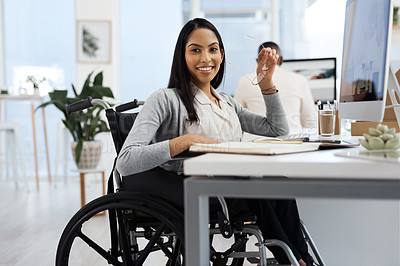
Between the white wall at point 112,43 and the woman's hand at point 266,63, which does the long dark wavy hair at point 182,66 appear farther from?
the white wall at point 112,43

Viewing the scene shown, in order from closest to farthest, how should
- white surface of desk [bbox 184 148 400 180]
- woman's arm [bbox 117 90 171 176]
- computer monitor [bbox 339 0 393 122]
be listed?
white surface of desk [bbox 184 148 400 180] < computer monitor [bbox 339 0 393 122] < woman's arm [bbox 117 90 171 176]

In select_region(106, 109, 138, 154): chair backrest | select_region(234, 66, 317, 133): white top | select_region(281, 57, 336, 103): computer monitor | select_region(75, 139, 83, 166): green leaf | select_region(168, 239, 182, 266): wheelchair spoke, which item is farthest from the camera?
select_region(281, 57, 336, 103): computer monitor

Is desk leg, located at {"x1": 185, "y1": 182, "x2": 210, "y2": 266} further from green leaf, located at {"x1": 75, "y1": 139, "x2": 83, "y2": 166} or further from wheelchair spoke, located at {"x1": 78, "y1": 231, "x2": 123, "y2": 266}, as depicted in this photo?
green leaf, located at {"x1": 75, "y1": 139, "x2": 83, "y2": 166}

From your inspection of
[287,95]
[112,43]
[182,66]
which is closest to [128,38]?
[112,43]

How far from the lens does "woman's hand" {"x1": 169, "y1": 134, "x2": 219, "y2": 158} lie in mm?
1125

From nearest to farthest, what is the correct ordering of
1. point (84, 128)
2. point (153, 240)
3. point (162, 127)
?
point (153, 240) < point (162, 127) < point (84, 128)

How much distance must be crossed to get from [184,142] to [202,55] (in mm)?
501

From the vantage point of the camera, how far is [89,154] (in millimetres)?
3502

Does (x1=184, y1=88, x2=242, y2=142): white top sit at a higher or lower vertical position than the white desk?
higher

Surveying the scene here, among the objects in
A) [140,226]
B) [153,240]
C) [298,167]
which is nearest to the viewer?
[298,167]

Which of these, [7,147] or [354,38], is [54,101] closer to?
[7,147]

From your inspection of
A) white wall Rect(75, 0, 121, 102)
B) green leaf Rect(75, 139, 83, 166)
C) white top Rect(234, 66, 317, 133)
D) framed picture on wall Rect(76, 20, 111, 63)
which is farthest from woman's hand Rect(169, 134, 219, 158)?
framed picture on wall Rect(76, 20, 111, 63)

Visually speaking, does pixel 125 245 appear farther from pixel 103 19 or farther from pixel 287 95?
pixel 103 19

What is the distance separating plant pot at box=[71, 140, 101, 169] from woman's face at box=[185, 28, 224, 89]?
2102 millimetres
